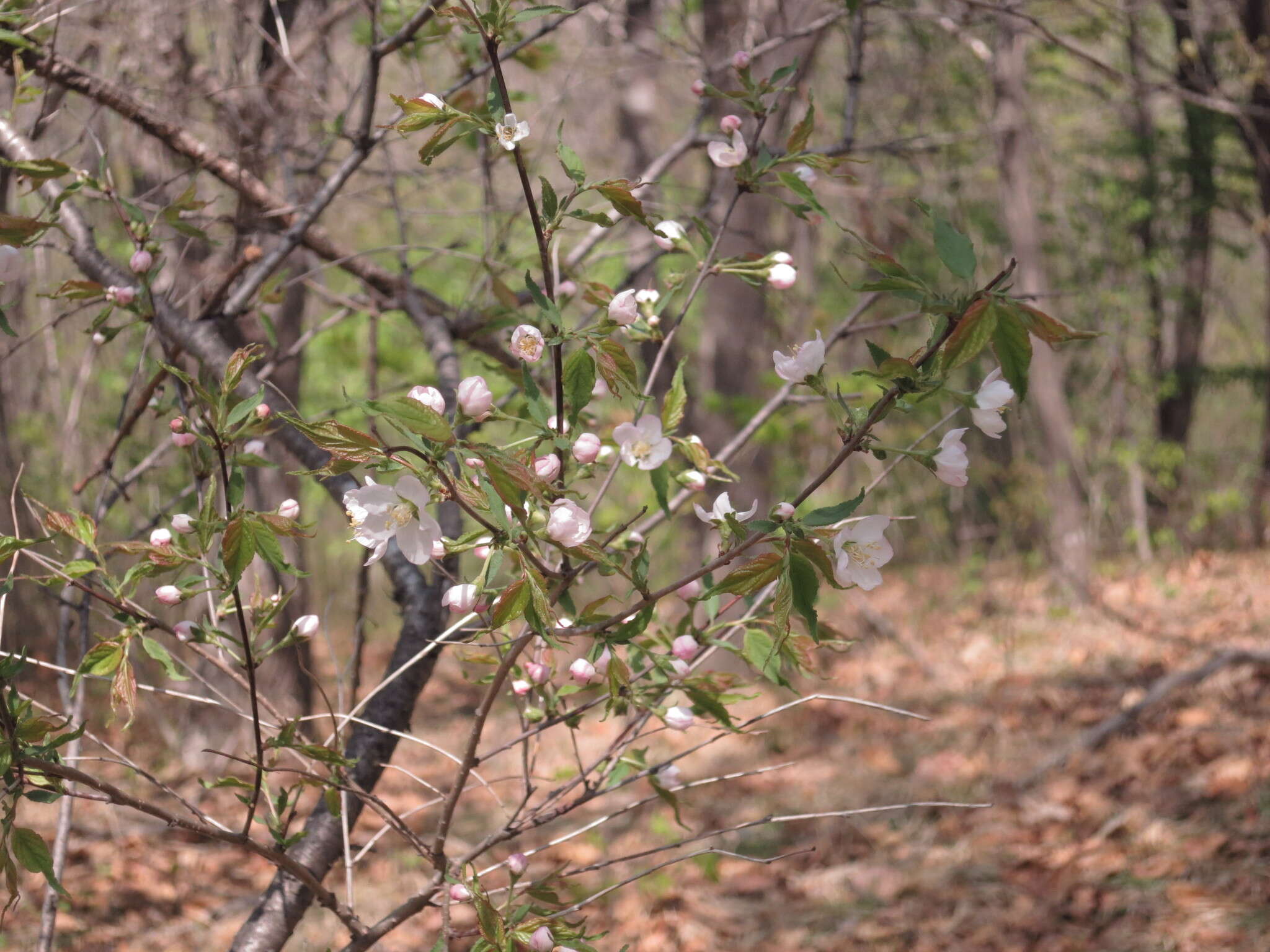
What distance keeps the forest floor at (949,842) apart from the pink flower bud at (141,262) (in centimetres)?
129

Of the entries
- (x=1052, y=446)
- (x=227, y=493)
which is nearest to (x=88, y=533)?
(x=227, y=493)

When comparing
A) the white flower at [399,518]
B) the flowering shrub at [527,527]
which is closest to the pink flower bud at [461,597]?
the flowering shrub at [527,527]

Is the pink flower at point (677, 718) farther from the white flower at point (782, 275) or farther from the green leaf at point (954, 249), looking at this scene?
the green leaf at point (954, 249)

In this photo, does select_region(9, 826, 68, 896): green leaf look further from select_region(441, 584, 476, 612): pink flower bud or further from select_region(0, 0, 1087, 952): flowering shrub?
select_region(441, 584, 476, 612): pink flower bud

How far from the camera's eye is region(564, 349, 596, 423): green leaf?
978 mm

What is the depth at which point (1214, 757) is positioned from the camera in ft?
11.4

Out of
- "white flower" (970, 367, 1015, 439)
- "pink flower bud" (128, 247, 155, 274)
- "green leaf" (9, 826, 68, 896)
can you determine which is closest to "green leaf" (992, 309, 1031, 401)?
"white flower" (970, 367, 1015, 439)

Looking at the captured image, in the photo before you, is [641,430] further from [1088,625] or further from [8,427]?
[1088,625]

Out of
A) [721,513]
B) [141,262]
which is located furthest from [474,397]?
[141,262]

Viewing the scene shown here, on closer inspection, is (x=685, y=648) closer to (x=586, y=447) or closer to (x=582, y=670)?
(x=582, y=670)

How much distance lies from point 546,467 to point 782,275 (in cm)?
46

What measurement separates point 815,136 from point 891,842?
6.52m

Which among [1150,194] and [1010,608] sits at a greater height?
[1150,194]

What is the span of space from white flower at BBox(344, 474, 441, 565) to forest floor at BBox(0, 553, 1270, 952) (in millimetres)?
1104
